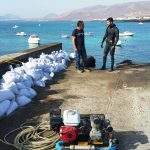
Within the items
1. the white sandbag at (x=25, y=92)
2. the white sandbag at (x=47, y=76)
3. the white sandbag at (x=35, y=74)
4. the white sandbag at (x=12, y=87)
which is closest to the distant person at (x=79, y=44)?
the white sandbag at (x=47, y=76)

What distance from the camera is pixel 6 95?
26.7 feet

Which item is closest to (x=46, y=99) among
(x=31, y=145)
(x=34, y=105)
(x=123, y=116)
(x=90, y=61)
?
(x=34, y=105)

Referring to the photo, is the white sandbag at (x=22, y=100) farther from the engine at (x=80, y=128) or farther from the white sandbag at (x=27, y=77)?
the engine at (x=80, y=128)

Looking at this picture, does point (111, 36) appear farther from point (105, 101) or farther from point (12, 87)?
point (12, 87)

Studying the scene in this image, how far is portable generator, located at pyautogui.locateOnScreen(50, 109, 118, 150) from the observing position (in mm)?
5965

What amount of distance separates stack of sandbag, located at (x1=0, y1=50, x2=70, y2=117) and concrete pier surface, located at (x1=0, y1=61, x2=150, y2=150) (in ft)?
0.60

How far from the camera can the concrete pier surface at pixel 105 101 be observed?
22.9 ft

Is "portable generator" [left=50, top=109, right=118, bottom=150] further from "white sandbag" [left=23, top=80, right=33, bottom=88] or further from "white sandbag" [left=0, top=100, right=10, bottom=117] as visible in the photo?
"white sandbag" [left=23, top=80, right=33, bottom=88]

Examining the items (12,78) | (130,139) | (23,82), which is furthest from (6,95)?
(130,139)

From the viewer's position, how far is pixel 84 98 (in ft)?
30.0

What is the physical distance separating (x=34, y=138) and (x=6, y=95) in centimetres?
178

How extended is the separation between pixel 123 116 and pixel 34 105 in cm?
193

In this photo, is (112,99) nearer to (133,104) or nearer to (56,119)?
(133,104)

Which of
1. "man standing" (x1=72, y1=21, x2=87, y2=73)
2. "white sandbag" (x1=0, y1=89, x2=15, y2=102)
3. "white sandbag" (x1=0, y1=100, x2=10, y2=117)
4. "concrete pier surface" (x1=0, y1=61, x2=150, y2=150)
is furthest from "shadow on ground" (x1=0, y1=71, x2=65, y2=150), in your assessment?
"man standing" (x1=72, y1=21, x2=87, y2=73)
